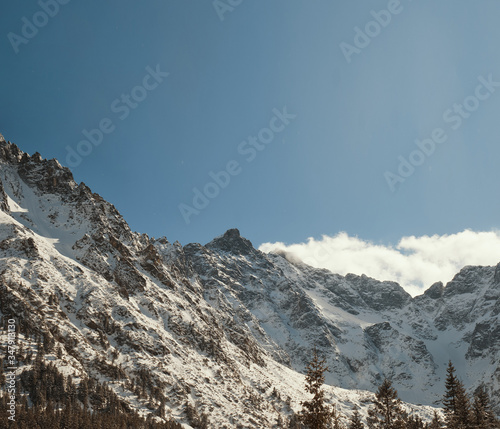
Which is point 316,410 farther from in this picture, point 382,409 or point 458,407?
point 458,407

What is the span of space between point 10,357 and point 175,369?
5846cm

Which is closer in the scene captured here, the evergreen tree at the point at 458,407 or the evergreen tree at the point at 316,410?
the evergreen tree at the point at 316,410

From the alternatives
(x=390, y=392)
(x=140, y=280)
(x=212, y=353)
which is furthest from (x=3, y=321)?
(x=390, y=392)

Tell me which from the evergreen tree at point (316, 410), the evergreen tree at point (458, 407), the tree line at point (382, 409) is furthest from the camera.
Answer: the evergreen tree at point (458, 407)

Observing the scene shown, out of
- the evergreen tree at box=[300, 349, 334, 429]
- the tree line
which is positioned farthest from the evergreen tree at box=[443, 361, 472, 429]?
the evergreen tree at box=[300, 349, 334, 429]

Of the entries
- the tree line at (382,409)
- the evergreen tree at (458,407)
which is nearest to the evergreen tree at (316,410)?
the tree line at (382,409)

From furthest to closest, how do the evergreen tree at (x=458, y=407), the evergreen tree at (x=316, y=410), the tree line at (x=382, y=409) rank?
the evergreen tree at (x=458, y=407) < the tree line at (x=382, y=409) < the evergreen tree at (x=316, y=410)

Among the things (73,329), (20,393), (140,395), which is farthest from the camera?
(73,329)

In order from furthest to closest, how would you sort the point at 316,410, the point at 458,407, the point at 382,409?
1. the point at 458,407
2. the point at 382,409
3. the point at 316,410

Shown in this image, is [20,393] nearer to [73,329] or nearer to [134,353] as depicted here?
[73,329]

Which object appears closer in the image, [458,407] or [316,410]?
[316,410]

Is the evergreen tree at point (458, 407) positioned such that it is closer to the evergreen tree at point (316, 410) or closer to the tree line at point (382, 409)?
the tree line at point (382, 409)

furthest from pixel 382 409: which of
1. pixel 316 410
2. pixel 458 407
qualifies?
pixel 458 407

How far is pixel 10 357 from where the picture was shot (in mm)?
95812
